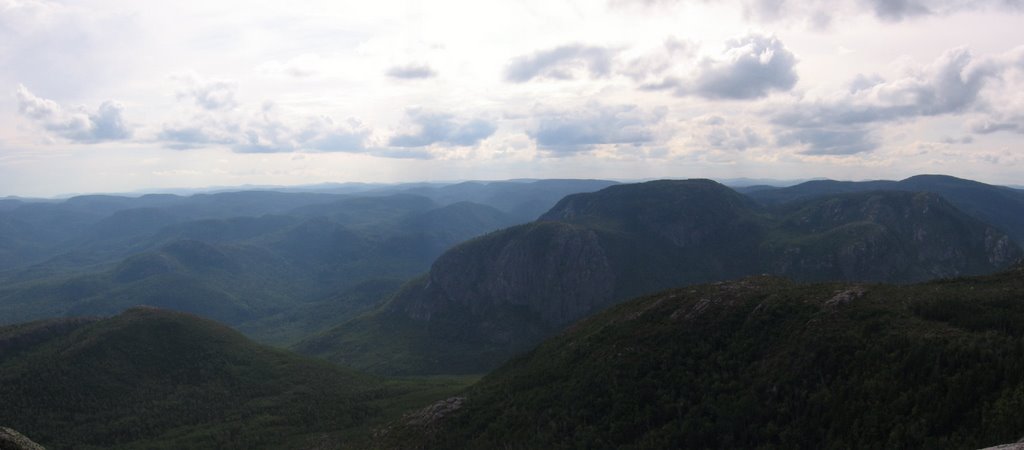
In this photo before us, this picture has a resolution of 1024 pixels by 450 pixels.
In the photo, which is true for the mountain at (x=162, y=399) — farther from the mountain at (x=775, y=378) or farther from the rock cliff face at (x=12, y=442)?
the rock cliff face at (x=12, y=442)

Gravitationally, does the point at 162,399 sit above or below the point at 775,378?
below

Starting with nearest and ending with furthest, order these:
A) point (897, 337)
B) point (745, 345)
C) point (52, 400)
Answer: point (897, 337)
point (745, 345)
point (52, 400)

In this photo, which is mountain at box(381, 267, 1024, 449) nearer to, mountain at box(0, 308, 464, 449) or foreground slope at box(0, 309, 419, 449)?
mountain at box(0, 308, 464, 449)

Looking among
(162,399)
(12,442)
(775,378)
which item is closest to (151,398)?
(162,399)

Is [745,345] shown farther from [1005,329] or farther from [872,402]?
[1005,329]

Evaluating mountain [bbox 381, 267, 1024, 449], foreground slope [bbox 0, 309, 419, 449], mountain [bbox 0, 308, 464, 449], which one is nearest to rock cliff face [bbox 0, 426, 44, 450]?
mountain [bbox 381, 267, 1024, 449]

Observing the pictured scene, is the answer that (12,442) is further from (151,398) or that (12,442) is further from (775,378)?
(151,398)

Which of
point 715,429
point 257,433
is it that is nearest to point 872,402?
point 715,429

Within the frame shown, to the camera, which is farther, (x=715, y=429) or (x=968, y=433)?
(x=715, y=429)
